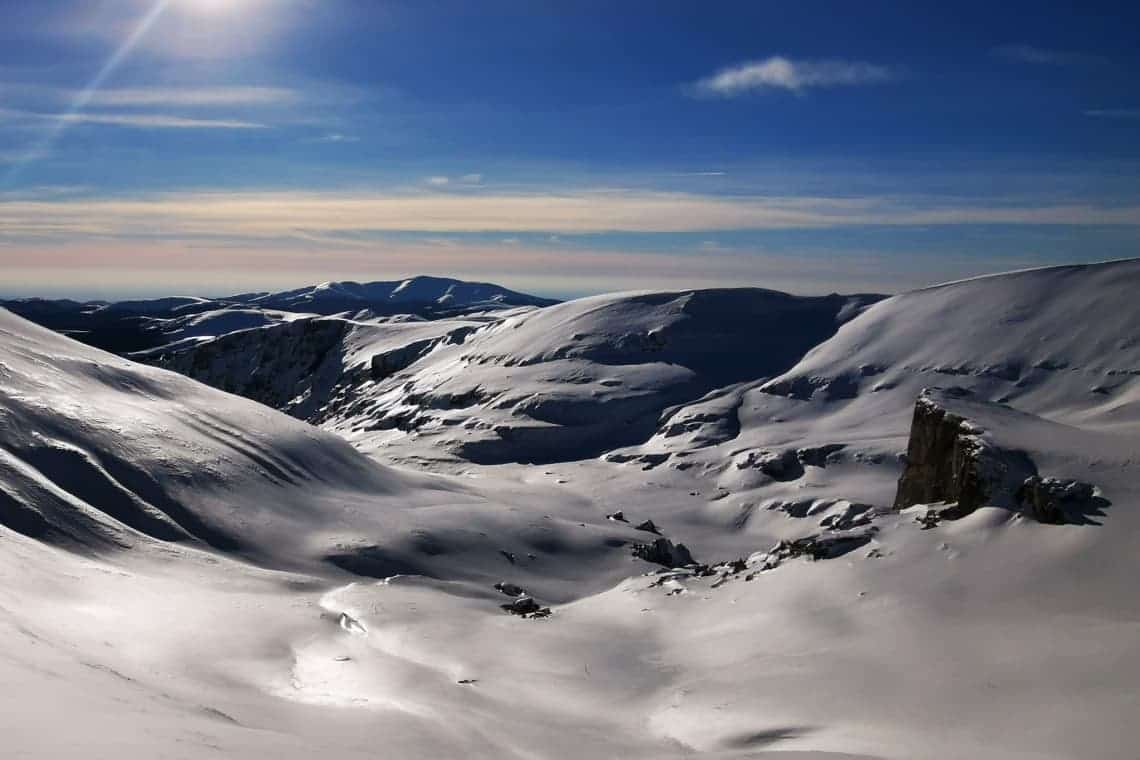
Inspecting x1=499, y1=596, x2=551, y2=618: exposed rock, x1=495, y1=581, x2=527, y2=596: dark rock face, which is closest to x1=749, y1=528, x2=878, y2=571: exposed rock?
x1=499, y1=596, x2=551, y2=618: exposed rock

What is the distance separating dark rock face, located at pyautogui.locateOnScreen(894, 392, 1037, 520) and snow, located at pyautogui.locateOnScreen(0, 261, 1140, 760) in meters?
0.75

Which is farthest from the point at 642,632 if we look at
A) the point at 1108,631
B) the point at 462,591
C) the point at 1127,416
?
the point at 1127,416

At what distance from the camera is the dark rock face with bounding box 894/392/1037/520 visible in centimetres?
2492

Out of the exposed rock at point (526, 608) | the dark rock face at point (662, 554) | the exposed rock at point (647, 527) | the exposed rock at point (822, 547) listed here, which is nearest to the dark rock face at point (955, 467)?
the exposed rock at point (822, 547)

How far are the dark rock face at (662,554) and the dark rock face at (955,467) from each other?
13015mm

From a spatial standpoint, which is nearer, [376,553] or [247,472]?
[376,553]

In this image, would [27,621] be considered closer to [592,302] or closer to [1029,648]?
[1029,648]

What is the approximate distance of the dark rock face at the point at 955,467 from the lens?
81.8 feet

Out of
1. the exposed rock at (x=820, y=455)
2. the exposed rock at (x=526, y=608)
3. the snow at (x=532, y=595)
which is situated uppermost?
the exposed rock at (x=820, y=455)

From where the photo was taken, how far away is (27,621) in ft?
51.8

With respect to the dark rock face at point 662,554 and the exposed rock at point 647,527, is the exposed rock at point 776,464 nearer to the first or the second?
the exposed rock at point 647,527

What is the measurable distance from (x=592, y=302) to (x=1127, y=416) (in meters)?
75.4

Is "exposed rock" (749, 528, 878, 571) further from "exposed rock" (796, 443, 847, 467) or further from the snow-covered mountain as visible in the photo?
the snow-covered mountain

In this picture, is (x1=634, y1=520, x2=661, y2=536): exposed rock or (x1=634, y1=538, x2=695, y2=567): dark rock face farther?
(x1=634, y1=520, x2=661, y2=536): exposed rock
